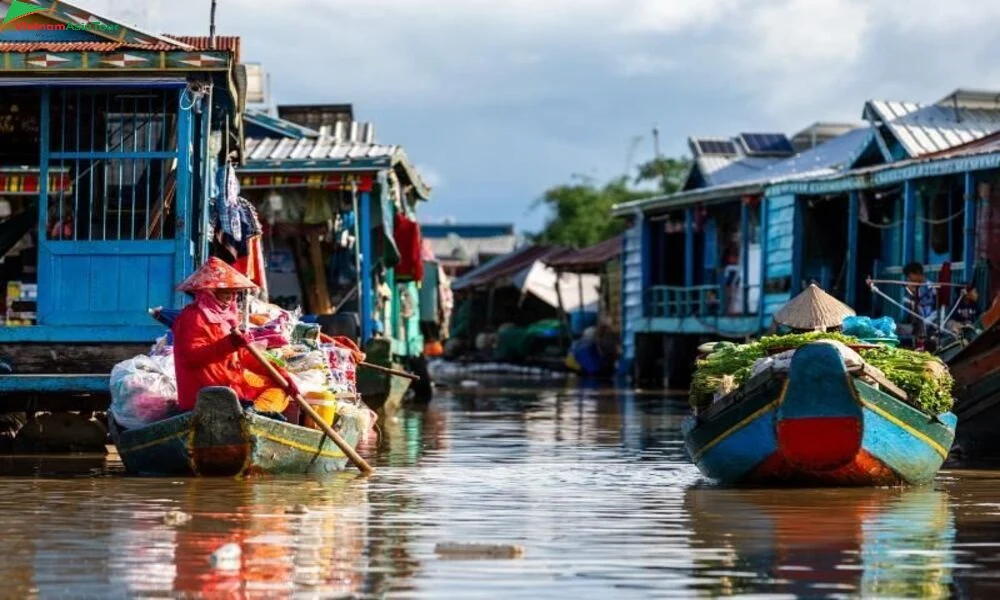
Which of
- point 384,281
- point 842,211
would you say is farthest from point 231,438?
point 842,211

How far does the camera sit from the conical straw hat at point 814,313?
1422 centimetres

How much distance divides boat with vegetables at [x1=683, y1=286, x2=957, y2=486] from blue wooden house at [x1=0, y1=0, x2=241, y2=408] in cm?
442

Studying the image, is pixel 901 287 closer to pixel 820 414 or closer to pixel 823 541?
pixel 820 414

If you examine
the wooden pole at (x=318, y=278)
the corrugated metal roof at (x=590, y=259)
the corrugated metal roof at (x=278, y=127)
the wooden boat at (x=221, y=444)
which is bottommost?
the wooden boat at (x=221, y=444)

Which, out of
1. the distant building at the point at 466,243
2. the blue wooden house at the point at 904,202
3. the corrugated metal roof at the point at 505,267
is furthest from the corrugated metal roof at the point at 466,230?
the blue wooden house at the point at 904,202

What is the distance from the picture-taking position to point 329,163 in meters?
21.8

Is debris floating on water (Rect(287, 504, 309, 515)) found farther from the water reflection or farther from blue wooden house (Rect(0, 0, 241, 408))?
blue wooden house (Rect(0, 0, 241, 408))

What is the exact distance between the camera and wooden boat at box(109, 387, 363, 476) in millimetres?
12648

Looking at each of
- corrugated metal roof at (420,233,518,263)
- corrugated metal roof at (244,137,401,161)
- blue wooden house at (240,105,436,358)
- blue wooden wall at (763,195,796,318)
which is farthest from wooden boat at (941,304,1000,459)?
corrugated metal roof at (420,233,518,263)

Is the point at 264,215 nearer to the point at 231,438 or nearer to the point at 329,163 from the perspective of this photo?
the point at 329,163

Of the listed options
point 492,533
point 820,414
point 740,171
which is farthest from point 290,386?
point 740,171

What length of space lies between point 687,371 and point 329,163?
14245 mm

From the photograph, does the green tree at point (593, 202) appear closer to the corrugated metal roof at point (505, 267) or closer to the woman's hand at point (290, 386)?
the corrugated metal roof at point (505, 267)

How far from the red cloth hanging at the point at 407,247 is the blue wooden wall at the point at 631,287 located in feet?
37.3
